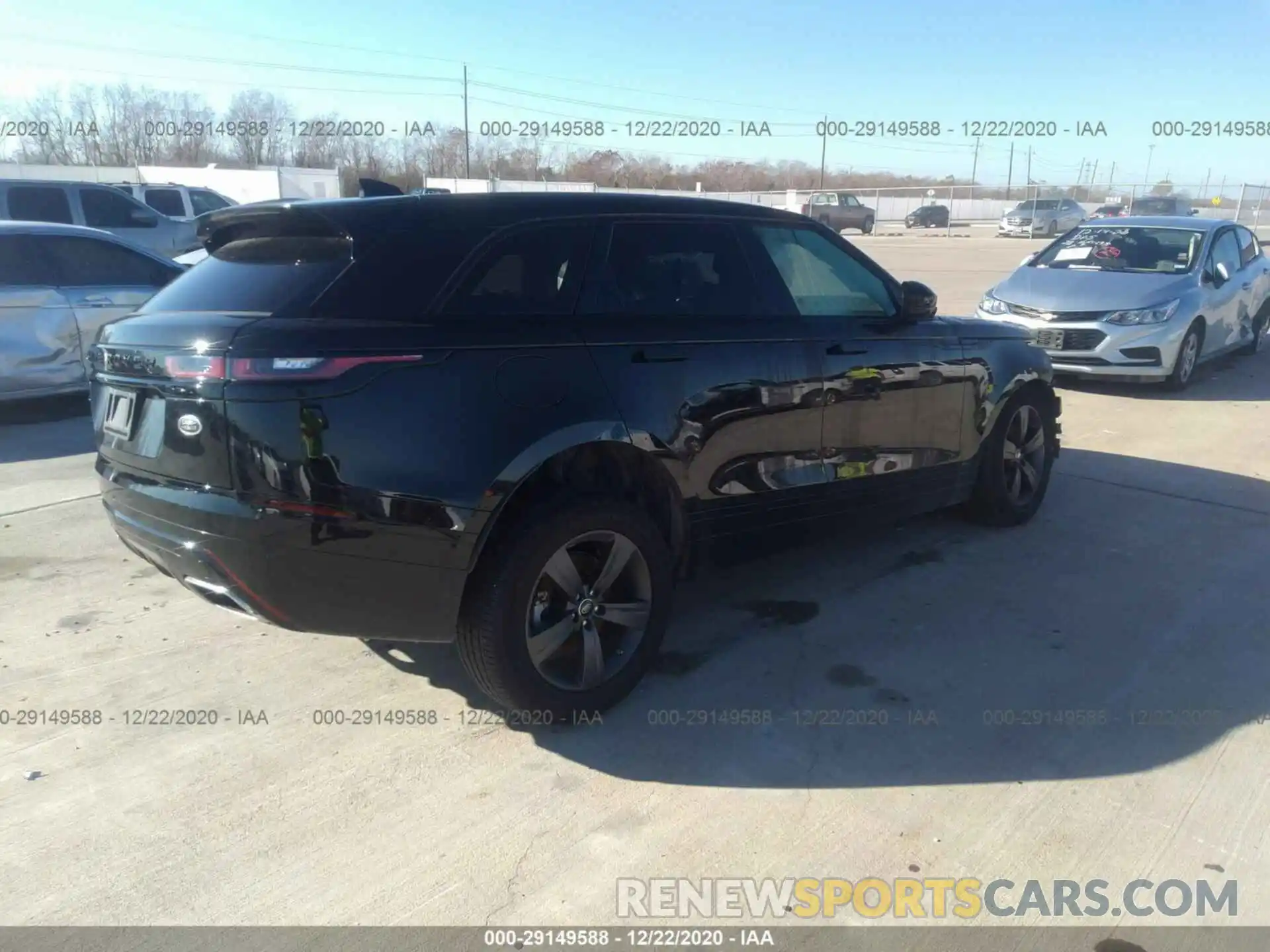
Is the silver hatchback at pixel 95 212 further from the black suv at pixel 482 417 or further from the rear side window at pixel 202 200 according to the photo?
the black suv at pixel 482 417

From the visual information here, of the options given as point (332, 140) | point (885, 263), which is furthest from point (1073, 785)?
point (332, 140)

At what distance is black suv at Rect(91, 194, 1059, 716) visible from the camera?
118 inches

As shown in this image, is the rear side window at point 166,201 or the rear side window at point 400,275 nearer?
the rear side window at point 400,275

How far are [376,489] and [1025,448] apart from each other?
13.4 feet

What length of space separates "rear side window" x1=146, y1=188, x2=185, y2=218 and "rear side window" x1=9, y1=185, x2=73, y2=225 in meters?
5.72

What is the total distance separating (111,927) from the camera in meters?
2.57

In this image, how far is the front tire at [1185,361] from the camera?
31.7 ft

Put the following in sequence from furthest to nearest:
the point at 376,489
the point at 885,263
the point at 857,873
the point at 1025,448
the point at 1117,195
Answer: the point at 1117,195 < the point at 885,263 < the point at 1025,448 < the point at 376,489 < the point at 857,873

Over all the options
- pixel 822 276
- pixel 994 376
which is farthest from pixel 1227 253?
pixel 822 276

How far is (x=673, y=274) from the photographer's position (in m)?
3.95

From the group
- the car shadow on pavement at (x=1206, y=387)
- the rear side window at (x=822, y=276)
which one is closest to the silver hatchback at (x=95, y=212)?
the rear side window at (x=822, y=276)

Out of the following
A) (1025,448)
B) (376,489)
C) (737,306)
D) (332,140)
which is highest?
(332,140)

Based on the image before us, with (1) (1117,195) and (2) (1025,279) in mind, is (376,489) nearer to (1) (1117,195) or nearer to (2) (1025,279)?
(2) (1025,279)

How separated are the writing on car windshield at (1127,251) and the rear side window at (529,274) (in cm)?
855
